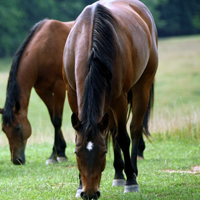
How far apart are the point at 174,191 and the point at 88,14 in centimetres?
210

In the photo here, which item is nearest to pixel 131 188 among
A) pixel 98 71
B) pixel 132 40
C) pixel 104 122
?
pixel 104 122

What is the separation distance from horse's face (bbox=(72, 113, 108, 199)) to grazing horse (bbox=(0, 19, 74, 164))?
3369 mm

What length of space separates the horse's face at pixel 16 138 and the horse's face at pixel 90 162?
11.2 feet

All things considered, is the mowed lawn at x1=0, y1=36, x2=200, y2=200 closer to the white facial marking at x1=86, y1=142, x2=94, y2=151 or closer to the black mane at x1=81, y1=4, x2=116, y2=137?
the white facial marking at x1=86, y1=142, x2=94, y2=151

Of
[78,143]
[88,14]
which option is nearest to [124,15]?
[88,14]

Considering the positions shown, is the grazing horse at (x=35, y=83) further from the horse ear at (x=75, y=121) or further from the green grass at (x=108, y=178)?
the horse ear at (x=75, y=121)

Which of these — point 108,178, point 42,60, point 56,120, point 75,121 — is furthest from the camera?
point 56,120

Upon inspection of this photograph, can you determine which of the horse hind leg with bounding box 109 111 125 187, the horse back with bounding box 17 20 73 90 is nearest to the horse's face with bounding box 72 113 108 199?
the horse hind leg with bounding box 109 111 125 187

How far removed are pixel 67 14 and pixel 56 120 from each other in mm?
43521

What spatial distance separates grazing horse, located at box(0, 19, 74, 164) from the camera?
253 inches

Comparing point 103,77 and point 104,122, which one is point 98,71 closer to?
point 103,77

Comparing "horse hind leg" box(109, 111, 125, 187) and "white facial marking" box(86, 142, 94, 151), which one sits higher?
"white facial marking" box(86, 142, 94, 151)

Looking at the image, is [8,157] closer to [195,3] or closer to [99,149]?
[99,149]

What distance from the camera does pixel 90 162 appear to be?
3.17 metres
